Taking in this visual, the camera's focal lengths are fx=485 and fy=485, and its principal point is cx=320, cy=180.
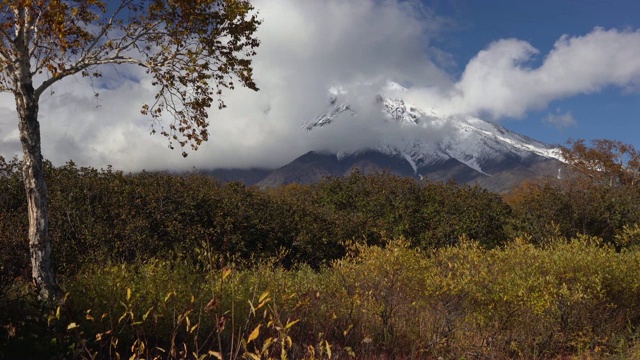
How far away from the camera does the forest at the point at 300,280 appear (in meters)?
4.50

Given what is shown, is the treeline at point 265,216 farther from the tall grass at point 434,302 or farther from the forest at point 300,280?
the tall grass at point 434,302

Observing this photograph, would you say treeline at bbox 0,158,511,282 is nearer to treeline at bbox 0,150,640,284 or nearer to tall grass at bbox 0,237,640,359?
treeline at bbox 0,150,640,284

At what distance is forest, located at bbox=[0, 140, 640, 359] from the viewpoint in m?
4.50

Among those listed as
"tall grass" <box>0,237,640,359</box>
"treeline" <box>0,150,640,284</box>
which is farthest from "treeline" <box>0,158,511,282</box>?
"tall grass" <box>0,237,640,359</box>

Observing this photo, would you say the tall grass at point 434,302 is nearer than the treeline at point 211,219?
Yes

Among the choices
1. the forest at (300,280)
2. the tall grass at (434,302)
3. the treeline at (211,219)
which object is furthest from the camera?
the treeline at (211,219)

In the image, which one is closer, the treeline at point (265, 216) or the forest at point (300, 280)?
the forest at point (300, 280)

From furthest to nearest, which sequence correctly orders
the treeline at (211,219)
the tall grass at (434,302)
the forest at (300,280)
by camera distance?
the treeline at (211,219) < the tall grass at (434,302) < the forest at (300,280)

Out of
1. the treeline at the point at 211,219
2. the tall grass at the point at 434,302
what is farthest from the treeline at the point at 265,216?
the tall grass at the point at 434,302

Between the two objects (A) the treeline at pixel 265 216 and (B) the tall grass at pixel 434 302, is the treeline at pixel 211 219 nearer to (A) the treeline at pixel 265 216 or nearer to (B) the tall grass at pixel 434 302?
(A) the treeline at pixel 265 216

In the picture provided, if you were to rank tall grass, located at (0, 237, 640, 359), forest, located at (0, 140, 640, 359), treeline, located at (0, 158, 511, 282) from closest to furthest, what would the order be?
forest, located at (0, 140, 640, 359) → tall grass, located at (0, 237, 640, 359) → treeline, located at (0, 158, 511, 282)

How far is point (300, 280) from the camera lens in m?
Result: 7.89

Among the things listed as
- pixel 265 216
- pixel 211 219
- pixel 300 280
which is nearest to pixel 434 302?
pixel 300 280

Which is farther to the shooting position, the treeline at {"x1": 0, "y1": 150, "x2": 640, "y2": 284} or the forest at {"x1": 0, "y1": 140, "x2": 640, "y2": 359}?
the treeline at {"x1": 0, "y1": 150, "x2": 640, "y2": 284}
